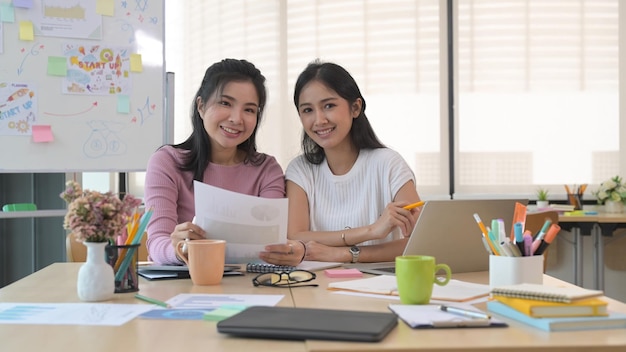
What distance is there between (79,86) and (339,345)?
2.39 metres

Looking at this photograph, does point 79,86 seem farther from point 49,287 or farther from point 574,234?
point 574,234

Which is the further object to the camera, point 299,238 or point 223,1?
point 223,1

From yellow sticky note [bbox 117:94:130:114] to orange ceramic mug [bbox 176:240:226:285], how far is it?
1.76m

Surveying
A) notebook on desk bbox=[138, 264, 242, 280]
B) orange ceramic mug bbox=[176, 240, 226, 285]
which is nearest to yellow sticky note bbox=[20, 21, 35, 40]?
notebook on desk bbox=[138, 264, 242, 280]

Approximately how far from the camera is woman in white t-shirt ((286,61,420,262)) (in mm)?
1952

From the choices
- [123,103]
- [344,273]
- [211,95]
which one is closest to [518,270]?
[344,273]

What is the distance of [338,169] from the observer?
204cm

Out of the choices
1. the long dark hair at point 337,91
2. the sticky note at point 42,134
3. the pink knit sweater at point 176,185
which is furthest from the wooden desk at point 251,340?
the sticky note at point 42,134

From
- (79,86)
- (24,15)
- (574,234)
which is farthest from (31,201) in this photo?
(574,234)

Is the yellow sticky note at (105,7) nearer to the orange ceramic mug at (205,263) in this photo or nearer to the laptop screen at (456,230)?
the orange ceramic mug at (205,263)

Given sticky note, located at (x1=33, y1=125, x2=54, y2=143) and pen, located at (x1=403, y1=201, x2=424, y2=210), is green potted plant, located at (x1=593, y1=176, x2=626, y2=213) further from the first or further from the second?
sticky note, located at (x1=33, y1=125, x2=54, y2=143)

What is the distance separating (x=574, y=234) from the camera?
3846 mm

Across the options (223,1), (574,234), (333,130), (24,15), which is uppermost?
(223,1)

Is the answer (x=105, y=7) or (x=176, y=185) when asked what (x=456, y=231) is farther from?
(x=105, y=7)
